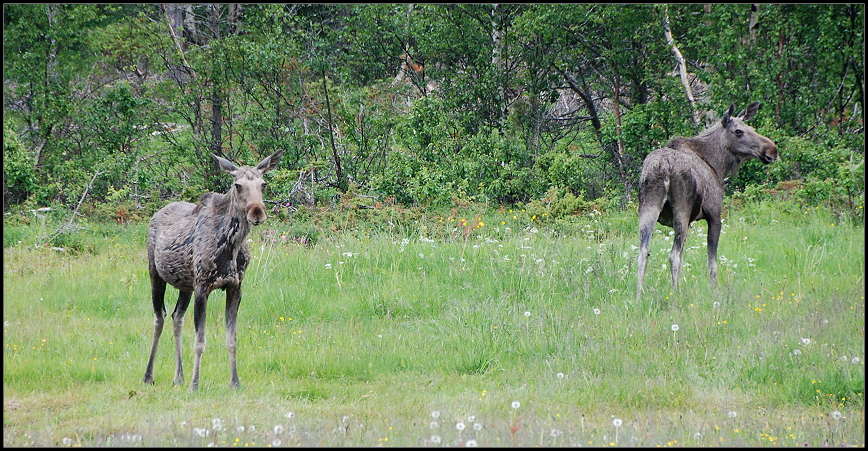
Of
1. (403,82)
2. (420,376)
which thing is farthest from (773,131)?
(420,376)

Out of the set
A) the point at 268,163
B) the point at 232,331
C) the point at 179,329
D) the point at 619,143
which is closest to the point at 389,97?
the point at 619,143

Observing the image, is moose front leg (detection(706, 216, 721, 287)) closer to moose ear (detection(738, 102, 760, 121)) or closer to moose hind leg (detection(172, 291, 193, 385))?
moose ear (detection(738, 102, 760, 121))

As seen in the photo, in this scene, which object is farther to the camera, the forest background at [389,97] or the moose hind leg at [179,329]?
the forest background at [389,97]

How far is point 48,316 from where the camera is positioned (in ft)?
30.4

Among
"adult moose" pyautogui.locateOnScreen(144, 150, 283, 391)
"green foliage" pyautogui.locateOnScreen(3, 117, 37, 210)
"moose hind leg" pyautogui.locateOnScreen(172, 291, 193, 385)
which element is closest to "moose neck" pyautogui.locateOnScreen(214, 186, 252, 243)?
"adult moose" pyautogui.locateOnScreen(144, 150, 283, 391)

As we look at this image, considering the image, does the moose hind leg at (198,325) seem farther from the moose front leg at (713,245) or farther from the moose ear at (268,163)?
the moose front leg at (713,245)

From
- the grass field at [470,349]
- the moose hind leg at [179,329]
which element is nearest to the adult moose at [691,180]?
the grass field at [470,349]

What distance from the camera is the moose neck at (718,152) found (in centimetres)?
911

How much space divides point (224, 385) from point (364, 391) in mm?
1315

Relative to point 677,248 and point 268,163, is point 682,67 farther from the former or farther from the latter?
point 268,163

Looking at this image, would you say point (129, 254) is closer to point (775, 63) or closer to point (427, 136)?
point (427, 136)

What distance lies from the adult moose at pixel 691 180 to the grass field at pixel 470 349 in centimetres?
61

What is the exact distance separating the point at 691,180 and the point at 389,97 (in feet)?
43.1

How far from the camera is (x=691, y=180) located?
27.8 ft
